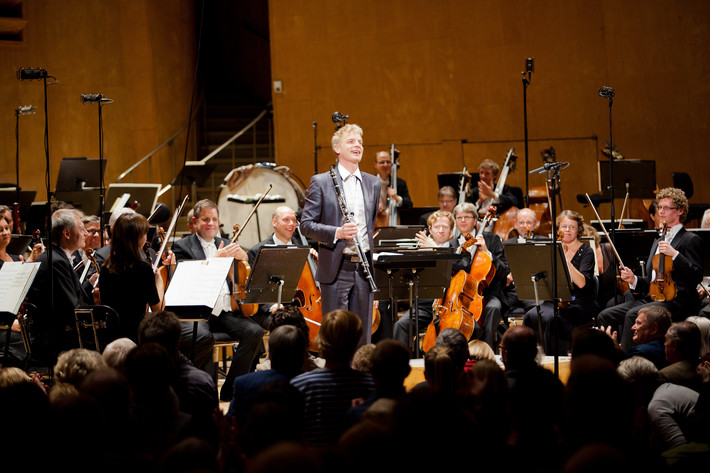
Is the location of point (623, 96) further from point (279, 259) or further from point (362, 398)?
point (362, 398)

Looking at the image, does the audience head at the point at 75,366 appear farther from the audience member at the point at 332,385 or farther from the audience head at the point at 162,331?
the audience member at the point at 332,385

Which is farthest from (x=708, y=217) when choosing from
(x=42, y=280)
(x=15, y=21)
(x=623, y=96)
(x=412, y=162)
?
(x=15, y=21)

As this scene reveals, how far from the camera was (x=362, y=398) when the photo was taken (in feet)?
10.1

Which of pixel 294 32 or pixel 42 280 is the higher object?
pixel 294 32

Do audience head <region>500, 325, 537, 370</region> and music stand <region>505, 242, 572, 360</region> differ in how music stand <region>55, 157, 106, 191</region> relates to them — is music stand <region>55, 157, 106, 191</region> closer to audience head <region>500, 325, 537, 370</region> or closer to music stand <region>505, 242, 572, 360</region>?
music stand <region>505, 242, 572, 360</region>

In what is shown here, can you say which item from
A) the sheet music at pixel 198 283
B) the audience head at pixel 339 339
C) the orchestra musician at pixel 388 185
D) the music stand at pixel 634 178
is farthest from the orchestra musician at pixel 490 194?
the audience head at pixel 339 339

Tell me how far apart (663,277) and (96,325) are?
3.75 meters

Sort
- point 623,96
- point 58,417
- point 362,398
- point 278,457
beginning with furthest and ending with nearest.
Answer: point 623,96 < point 362,398 < point 58,417 < point 278,457

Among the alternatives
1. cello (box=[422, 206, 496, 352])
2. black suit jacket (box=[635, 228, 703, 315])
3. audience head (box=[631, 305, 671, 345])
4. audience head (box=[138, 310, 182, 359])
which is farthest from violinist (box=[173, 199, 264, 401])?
black suit jacket (box=[635, 228, 703, 315])

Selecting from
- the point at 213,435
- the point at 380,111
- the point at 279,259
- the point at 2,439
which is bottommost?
the point at 213,435

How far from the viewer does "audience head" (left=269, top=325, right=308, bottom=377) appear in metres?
3.25

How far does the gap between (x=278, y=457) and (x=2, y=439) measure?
1089 millimetres

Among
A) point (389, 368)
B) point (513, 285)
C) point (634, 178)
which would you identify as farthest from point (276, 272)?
point (634, 178)

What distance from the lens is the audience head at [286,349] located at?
10.6 feet
